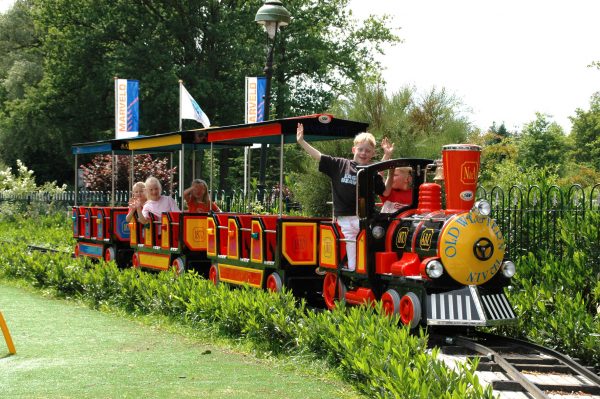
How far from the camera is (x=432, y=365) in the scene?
6.14 m

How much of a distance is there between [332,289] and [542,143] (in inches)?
2920

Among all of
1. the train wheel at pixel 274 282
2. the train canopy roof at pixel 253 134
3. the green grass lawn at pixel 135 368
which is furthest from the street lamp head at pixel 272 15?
the green grass lawn at pixel 135 368

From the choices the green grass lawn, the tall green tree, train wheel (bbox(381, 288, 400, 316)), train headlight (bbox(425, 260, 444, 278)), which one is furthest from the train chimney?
the tall green tree

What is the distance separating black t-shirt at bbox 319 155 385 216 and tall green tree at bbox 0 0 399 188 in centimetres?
2779

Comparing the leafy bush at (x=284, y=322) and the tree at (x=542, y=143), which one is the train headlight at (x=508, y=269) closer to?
the leafy bush at (x=284, y=322)

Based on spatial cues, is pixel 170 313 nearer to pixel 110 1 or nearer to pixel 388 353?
pixel 388 353

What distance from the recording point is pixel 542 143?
8025 cm

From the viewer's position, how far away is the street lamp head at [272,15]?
1683 centimetres

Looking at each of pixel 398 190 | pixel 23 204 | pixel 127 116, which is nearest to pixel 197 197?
pixel 398 190

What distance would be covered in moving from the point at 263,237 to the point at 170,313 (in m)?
1.57

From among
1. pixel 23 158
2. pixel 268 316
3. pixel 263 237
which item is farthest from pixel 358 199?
pixel 23 158

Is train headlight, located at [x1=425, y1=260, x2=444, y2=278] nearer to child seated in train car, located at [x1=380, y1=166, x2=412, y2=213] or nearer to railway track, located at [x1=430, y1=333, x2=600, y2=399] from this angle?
railway track, located at [x1=430, y1=333, x2=600, y2=399]

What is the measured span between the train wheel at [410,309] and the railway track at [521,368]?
0.30 metres

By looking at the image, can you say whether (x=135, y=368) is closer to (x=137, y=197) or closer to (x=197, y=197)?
(x=197, y=197)
